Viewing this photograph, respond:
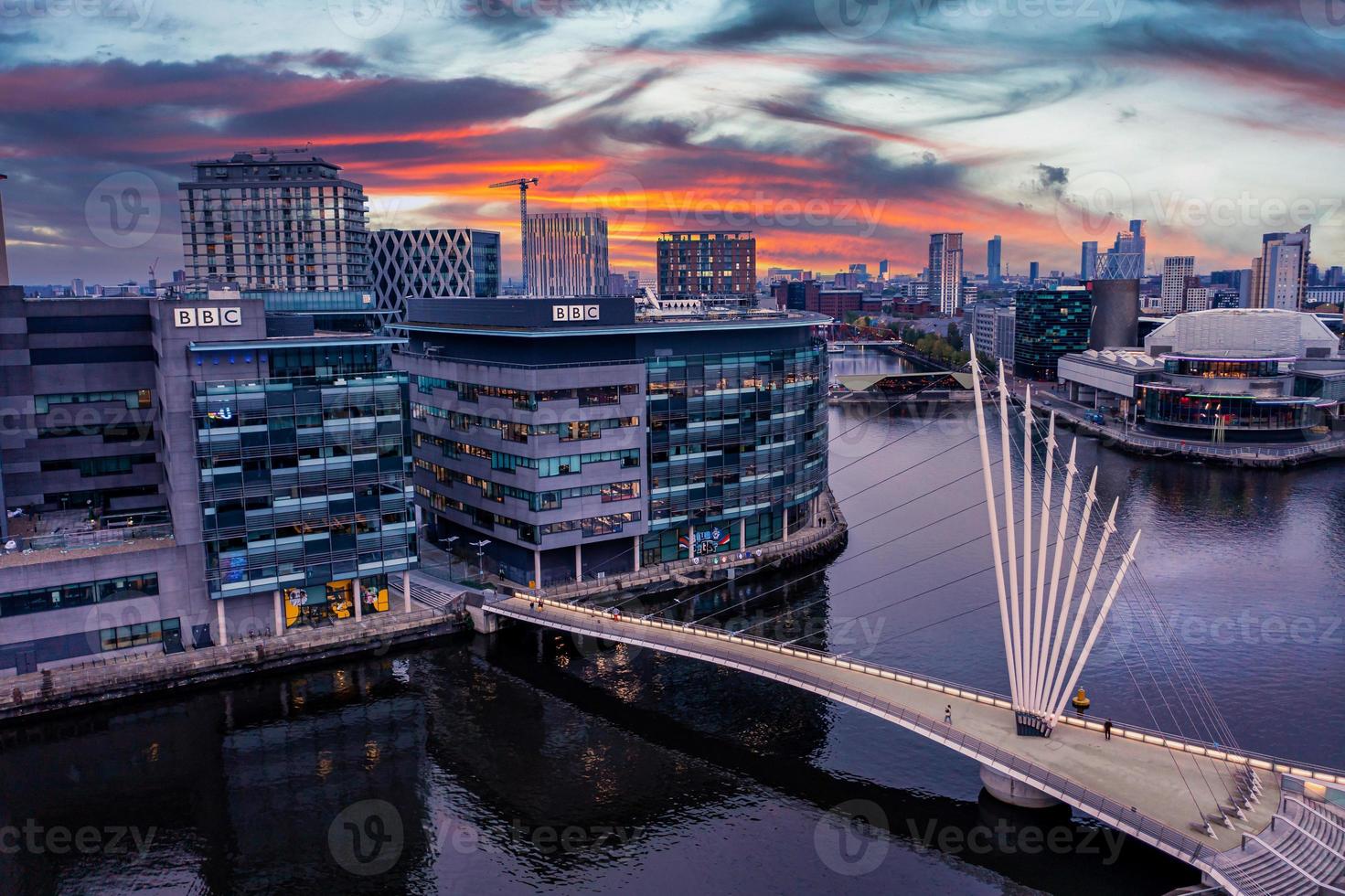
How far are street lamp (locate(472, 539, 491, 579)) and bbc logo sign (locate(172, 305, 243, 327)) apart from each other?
67.7 ft

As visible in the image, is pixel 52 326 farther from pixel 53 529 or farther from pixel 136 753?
pixel 136 753

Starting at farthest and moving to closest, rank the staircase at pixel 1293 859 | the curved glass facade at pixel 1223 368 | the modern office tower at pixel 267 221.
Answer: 1. the modern office tower at pixel 267 221
2. the curved glass facade at pixel 1223 368
3. the staircase at pixel 1293 859

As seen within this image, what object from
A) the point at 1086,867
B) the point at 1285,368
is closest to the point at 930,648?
the point at 1086,867

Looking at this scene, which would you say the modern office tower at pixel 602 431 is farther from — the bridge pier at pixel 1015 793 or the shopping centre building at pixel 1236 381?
the shopping centre building at pixel 1236 381

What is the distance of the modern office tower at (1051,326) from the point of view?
595ft

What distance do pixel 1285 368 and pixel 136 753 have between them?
12883 centimetres

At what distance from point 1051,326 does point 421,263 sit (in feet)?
394

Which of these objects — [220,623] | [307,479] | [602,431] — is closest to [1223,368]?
[602,431]

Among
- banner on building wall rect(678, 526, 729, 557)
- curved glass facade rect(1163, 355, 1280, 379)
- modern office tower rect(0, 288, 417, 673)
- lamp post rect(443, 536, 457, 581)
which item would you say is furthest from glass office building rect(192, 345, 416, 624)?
curved glass facade rect(1163, 355, 1280, 379)

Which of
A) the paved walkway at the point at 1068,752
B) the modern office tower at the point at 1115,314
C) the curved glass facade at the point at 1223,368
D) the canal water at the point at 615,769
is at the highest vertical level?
the modern office tower at the point at 1115,314

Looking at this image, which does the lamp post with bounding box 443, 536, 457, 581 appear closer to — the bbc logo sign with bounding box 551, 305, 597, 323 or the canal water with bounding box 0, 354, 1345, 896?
the canal water with bounding box 0, 354, 1345, 896

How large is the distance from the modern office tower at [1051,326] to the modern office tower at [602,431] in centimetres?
12434

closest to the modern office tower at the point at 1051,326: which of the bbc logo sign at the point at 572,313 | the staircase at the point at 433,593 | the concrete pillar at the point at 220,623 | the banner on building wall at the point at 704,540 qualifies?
the banner on building wall at the point at 704,540

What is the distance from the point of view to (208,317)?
51625 millimetres
